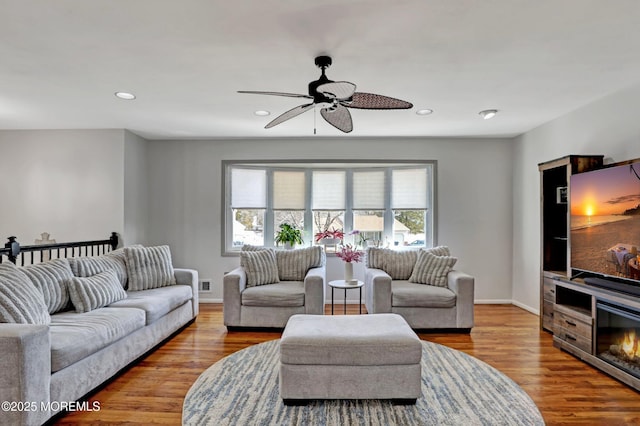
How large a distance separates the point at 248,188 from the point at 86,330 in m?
3.39

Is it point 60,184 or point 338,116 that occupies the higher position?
point 338,116

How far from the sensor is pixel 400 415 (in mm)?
2375

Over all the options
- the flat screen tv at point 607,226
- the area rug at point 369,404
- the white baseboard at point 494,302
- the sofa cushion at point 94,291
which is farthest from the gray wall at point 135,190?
the flat screen tv at point 607,226

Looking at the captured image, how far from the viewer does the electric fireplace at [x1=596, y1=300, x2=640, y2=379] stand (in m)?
2.80

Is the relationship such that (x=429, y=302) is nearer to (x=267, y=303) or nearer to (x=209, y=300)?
(x=267, y=303)

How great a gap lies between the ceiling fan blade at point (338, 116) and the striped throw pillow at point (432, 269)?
2189 mm

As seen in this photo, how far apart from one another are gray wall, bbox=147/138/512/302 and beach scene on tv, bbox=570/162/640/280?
191cm

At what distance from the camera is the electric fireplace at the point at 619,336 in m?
2.80

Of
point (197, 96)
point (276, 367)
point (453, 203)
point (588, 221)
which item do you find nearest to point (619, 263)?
point (588, 221)

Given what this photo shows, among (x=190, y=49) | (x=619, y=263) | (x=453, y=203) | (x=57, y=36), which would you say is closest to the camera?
(x=57, y=36)

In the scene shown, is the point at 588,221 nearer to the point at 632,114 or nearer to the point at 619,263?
the point at 619,263

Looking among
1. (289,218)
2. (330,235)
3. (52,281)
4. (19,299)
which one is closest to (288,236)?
(289,218)

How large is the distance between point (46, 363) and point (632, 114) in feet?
16.5

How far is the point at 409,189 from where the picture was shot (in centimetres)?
572
